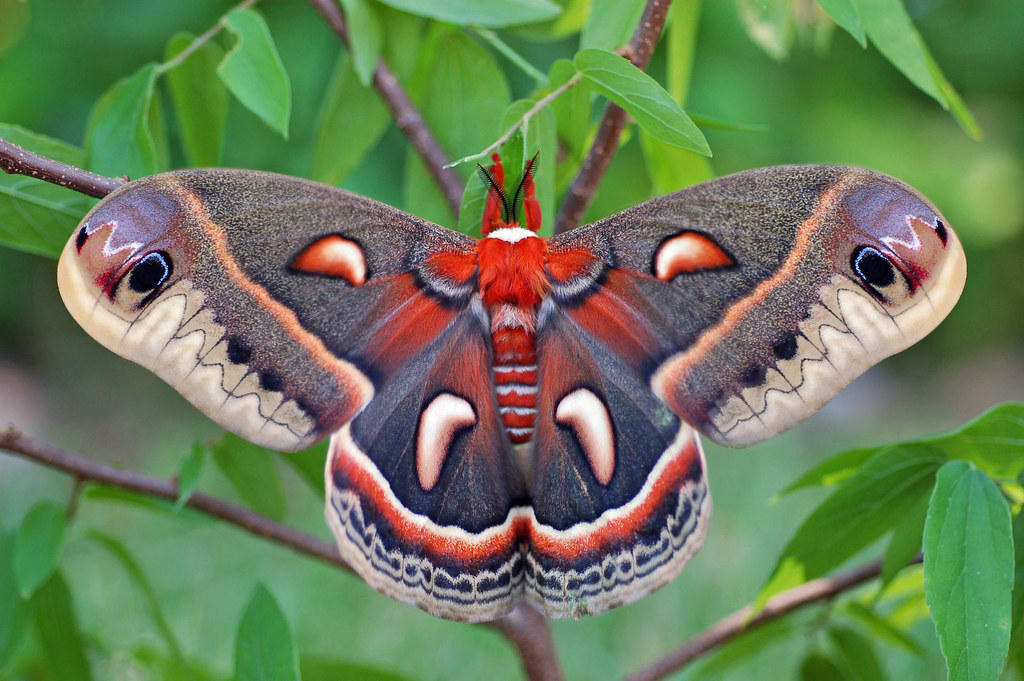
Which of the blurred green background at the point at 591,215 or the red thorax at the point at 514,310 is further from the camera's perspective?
the blurred green background at the point at 591,215

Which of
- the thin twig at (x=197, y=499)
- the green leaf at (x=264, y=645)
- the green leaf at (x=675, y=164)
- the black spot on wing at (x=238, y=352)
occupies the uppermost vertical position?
the green leaf at (x=675, y=164)

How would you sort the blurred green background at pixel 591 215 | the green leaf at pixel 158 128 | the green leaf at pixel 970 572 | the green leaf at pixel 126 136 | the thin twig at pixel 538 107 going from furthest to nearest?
the blurred green background at pixel 591 215, the green leaf at pixel 158 128, the green leaf at pixel 126 136, the thin twig at pixel 538 107, the green leaf at pixel 970 572

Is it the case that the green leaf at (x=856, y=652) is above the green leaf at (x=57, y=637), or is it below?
above

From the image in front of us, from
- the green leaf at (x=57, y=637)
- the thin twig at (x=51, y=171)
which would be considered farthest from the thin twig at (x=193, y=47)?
the green leaf at (x=57, y=637)

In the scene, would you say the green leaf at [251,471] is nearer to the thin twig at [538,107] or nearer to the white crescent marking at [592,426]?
the white crescent marking at [592,426]

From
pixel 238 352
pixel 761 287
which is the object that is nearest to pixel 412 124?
pixel 238 352

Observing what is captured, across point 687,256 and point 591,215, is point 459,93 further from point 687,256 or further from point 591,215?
point 591,215
